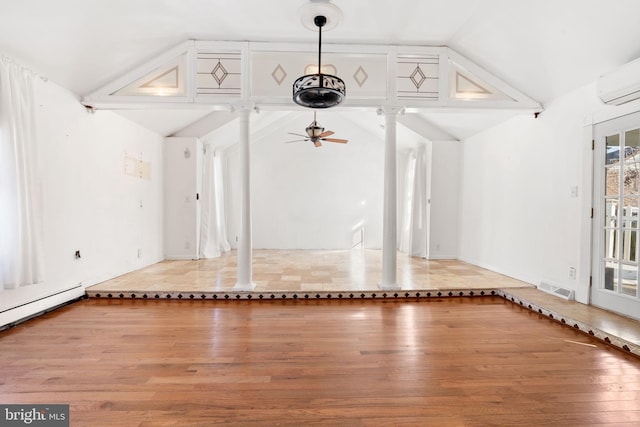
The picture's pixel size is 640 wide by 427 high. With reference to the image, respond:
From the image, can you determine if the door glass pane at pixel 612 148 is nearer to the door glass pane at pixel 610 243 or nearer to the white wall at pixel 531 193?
the white wall at pixel 531 193

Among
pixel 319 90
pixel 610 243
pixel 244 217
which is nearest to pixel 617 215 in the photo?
pixel 610 243

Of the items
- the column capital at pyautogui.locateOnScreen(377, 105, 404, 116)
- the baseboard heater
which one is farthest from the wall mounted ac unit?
the baseboard heater

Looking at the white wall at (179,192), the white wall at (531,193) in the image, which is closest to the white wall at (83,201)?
the white wall at (179,192)

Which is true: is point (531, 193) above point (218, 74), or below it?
A: below

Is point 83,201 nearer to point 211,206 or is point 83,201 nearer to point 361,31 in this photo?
point 211,206

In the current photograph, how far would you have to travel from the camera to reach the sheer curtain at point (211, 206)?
680 cm

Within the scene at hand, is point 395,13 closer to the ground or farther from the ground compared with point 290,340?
farther from the ground

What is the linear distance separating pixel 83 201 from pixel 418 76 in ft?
15.9

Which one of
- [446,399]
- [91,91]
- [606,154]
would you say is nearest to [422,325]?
[446,399]

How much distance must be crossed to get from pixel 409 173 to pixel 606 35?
15.9ft

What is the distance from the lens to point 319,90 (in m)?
2.75

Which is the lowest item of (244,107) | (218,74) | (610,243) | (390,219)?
(610,243)

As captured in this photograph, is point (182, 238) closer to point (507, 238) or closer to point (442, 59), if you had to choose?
point (442, 59)

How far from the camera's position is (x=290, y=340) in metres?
2.83
